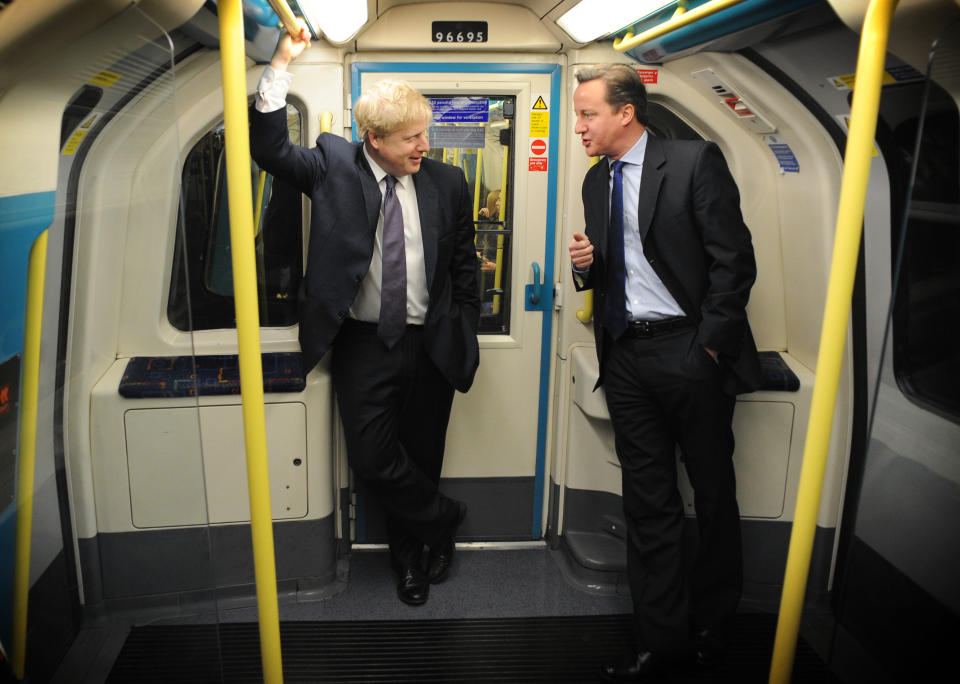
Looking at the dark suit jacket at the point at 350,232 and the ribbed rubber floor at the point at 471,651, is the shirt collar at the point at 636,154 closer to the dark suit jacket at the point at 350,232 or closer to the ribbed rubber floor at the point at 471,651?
the dark suit jacket at the point at 350,232

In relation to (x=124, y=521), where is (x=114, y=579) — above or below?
below

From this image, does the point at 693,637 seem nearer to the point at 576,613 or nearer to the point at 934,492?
the point at 576,613

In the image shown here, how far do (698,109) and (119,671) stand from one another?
2.97 m

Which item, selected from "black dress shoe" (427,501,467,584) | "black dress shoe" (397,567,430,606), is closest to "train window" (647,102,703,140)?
"black dress shoe" (427,501,467,584)

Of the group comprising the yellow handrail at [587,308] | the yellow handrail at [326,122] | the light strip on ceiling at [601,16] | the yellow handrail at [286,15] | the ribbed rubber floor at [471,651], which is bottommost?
the ribbed rubber floor at [471,651]

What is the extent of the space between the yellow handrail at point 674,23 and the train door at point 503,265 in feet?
1.60

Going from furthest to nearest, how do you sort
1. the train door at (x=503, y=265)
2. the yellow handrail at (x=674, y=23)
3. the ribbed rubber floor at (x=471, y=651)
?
the train door at (x=503, y=265) → the ribbed rubber floor at (x=471, y=651) → the yellow handrail at (x=674, y=23)

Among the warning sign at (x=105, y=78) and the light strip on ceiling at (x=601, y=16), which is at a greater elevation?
the light strip on ceiling at (x=601, y=16)

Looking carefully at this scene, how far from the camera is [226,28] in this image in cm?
181

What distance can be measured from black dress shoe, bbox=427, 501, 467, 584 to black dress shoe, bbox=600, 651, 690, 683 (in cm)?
94

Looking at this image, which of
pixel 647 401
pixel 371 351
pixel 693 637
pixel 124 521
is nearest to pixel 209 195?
pixel 371 351

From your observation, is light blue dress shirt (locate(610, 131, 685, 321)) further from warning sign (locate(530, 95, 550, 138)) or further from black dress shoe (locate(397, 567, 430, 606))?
black dress shoe (locate(397, 567, 430, 606))

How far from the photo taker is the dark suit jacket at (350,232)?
3008mm

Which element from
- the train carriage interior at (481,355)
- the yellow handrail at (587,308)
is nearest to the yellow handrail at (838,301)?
the train carriage interior at (481,355)
